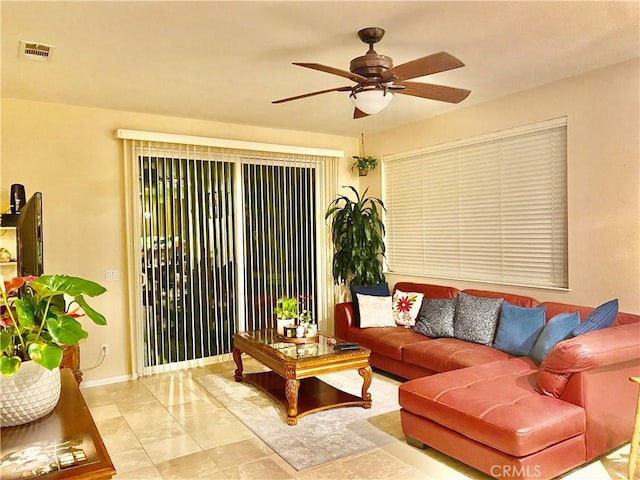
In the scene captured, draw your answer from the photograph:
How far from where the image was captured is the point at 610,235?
3715 mm

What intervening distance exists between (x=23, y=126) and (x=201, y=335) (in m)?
2.66

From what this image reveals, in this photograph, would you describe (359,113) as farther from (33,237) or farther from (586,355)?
(33,237)

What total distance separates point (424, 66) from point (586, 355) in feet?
6.02

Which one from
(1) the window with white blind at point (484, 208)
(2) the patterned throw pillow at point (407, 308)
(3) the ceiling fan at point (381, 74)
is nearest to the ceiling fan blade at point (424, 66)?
(3) the ceiling fan at point (381, 74)

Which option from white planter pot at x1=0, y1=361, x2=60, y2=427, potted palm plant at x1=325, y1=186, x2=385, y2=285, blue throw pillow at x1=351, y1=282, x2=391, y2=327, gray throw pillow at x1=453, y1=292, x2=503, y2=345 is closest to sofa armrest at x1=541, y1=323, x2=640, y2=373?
gray throw pillow at x1=453, y1=292, x2=503, y2=345

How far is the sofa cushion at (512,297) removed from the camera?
4.08m

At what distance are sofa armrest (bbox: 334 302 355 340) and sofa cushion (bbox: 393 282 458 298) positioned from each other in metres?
0.65

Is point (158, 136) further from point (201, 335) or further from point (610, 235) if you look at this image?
point (610, 235)

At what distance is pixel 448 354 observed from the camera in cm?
390

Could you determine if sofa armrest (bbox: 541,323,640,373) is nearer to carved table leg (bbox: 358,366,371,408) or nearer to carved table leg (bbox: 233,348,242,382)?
carved table leg (bbox: 358,366,371,408)

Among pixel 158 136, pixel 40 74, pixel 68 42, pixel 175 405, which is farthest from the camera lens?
pixel 158 136

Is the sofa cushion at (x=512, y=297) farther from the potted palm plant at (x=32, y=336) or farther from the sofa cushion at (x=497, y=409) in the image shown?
the potted palm plant at (x=32, y=336)

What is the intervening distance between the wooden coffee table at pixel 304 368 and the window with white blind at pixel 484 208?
1.75 metres

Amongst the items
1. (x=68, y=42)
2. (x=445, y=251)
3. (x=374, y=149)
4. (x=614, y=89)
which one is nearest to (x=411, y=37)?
(x=614, y=89)
